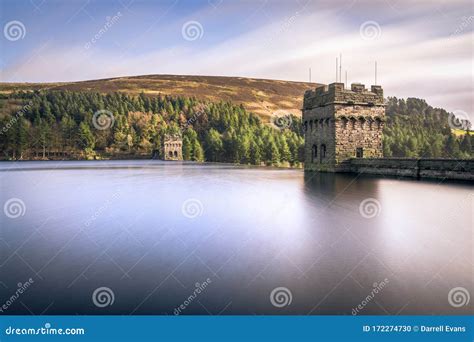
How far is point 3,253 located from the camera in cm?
805

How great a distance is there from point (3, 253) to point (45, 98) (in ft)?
665

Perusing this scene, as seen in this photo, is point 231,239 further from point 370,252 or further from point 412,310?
point 412,310

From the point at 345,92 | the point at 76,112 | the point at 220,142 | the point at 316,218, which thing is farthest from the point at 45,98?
the point at 316,218

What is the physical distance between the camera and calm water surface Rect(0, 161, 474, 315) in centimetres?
557
